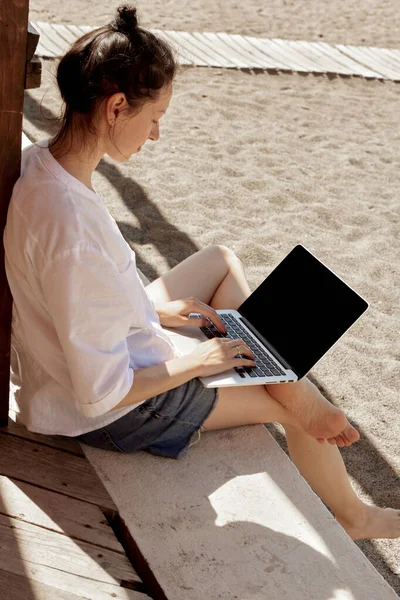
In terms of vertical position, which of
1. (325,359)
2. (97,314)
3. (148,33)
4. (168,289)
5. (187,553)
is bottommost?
(325,359)

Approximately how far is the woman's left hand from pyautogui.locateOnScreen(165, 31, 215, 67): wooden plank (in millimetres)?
5188

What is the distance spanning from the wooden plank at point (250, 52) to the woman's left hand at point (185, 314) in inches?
209

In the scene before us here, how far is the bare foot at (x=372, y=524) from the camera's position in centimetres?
260

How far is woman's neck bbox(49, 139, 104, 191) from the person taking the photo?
1.95 meters

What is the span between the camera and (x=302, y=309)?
2531 mm

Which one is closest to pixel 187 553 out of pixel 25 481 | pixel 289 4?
pixel 25 481

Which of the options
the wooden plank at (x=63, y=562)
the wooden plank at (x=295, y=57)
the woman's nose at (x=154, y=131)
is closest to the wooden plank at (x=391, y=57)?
the wooden plank at (x=295, y=57)

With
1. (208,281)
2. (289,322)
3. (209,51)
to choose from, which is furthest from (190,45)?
(289,322)

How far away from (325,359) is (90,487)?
1784 millimetres

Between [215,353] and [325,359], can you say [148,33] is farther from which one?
[325,359]

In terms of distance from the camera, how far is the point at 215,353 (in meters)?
2.21

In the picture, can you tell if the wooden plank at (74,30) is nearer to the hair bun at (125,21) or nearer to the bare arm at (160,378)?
the hair bun at (125,21)

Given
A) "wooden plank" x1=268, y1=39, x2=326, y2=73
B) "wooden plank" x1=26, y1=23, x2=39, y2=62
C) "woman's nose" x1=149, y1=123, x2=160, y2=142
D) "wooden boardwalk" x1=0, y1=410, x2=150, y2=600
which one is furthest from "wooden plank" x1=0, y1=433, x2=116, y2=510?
"wooden plank" x1=268, y1=39, x2=326, y2=73

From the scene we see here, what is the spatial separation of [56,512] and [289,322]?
912mm
